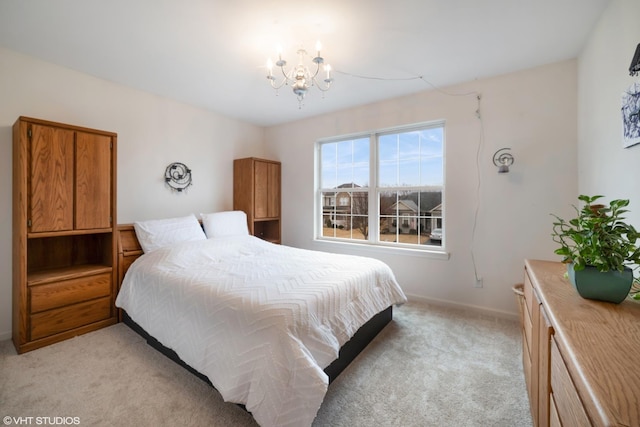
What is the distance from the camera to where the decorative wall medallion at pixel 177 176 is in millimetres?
3320

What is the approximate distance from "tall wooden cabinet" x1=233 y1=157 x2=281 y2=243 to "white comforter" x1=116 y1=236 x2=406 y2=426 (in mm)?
1367

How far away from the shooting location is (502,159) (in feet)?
8.84

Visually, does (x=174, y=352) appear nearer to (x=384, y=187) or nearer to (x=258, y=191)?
(x=258, y=191)

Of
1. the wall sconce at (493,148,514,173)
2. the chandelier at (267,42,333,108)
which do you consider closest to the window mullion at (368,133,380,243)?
the chandelier at (267,42,333,108)

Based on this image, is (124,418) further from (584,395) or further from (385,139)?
(385,139)

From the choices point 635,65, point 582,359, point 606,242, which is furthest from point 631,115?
point 582,359

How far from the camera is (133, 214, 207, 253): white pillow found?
270cm

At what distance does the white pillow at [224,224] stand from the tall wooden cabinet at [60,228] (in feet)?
3.14

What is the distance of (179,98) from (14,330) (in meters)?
2.80

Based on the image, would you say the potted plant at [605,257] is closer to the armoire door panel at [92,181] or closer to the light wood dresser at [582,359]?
the light wood dresser at [582,359]

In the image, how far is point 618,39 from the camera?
1.59m

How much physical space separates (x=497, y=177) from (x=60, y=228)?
4155 mm

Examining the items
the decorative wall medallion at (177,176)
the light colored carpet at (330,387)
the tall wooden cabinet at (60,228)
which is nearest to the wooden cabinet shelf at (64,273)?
the tall wooden cabinet at (60,228)

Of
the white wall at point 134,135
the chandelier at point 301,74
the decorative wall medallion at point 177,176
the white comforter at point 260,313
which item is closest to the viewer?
the white comforter at point 260,313
